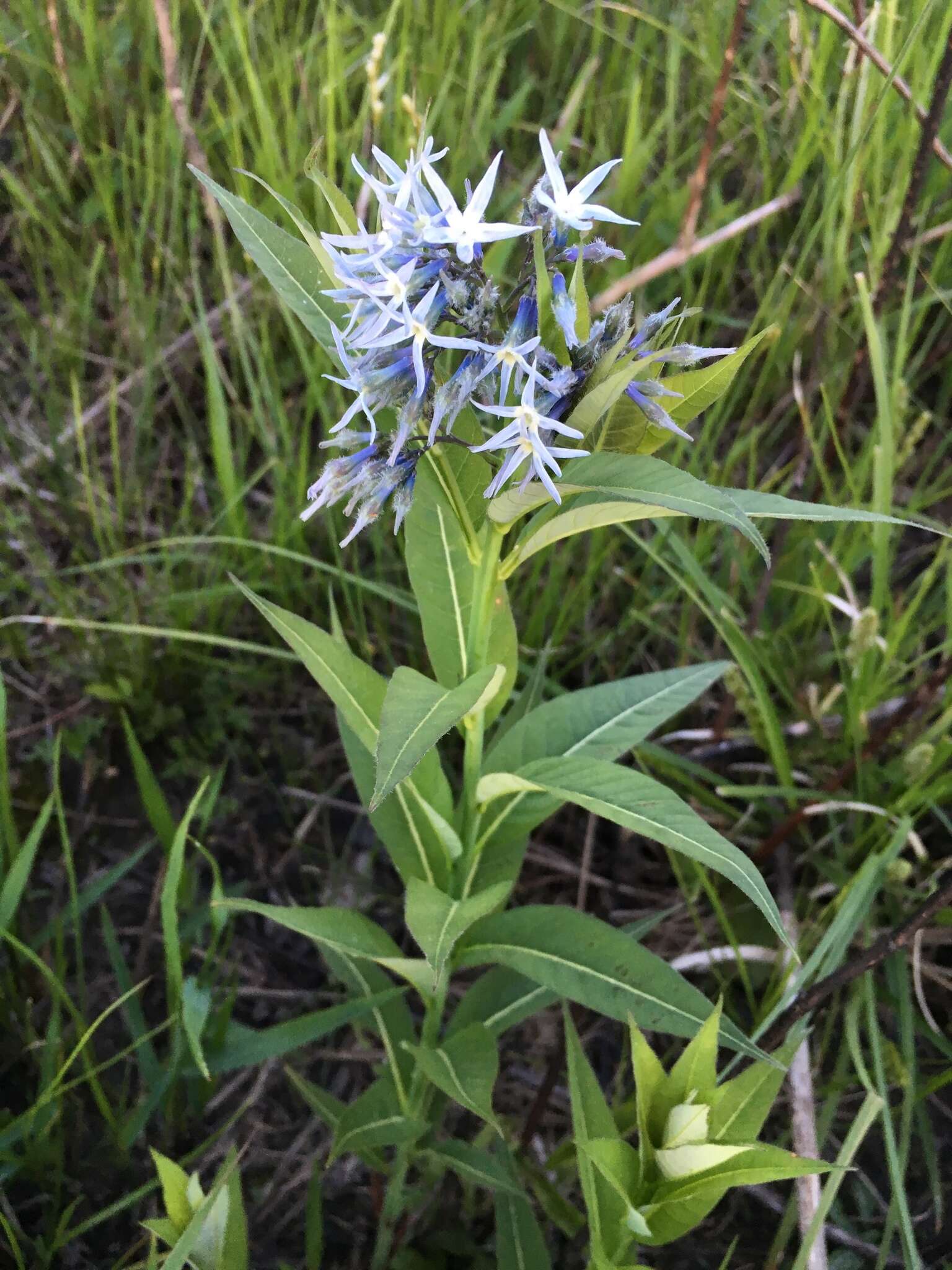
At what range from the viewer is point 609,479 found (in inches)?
36.9

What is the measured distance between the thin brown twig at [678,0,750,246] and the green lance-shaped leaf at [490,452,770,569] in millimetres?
1402

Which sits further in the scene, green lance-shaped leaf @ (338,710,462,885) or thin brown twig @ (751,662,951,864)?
thin brown twig @ (751,662,951,864)

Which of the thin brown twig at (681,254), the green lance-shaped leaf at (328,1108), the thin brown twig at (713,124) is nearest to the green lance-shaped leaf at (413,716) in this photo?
the green lance-shaped leaf at (328,1108)

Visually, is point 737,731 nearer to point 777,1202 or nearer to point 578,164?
point 777,1202

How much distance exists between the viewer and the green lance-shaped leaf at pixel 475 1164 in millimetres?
1396

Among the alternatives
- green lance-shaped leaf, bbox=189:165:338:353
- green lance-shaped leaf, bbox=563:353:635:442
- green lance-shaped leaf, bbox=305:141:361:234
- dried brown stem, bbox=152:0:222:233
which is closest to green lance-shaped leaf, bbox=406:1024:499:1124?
green lance-shaped leaf, bbox=563:353:635:442

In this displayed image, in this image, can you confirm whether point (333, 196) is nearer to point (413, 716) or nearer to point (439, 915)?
point (413, 716)

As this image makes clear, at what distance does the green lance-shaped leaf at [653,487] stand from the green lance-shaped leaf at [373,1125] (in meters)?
1.00

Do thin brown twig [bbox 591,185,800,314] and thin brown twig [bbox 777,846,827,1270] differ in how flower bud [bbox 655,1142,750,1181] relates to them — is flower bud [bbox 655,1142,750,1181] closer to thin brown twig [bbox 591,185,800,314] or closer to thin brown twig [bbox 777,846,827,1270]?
thin brown twig [bbox 777,846,827,1270]

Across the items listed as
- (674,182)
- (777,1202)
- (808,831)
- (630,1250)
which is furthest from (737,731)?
(674,182)

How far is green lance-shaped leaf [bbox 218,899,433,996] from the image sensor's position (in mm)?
1268

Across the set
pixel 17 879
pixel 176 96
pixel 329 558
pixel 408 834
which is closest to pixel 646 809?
pixel 408 834

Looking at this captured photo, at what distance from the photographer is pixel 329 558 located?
2197mm

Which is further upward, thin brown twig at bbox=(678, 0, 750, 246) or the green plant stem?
thin brown twig at bbox=(678, 0, 750, 246)
